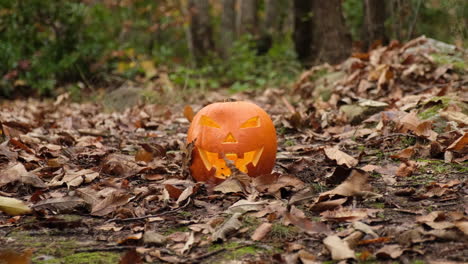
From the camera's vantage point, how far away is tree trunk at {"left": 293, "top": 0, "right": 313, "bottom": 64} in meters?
9.29

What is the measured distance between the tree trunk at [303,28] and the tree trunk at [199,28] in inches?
149

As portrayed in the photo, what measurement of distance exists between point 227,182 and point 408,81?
356 cm

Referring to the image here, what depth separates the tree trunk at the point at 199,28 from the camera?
501 inches

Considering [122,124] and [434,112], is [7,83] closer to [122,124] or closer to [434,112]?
[122,124]

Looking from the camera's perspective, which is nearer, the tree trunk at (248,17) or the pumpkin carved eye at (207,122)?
the pumpkin carved eye at (207,122)

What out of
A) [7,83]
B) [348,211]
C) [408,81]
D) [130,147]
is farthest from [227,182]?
[7,83]

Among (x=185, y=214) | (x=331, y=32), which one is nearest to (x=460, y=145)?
(x=185, y=214)

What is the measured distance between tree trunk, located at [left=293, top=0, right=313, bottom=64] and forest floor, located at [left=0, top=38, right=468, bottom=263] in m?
4.98

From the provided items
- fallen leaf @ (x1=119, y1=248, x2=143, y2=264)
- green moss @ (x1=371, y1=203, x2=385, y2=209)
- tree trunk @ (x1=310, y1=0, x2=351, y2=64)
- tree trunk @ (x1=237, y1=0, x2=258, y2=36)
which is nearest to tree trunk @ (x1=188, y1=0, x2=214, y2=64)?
tree trunk @ (x1=237, y1=0, x2=258, y2=36)

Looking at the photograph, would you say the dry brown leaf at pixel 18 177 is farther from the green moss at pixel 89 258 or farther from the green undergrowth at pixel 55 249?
the green moss at pixel 89 258

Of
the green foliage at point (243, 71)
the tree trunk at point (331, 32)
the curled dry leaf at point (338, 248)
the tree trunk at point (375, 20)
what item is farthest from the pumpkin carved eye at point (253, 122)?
the green foliage at point (243, 71)

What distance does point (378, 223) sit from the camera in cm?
211

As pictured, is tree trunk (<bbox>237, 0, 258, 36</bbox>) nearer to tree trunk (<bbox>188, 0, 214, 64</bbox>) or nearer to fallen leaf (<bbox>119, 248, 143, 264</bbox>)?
tree trunk (<bbox>188, 0, 214, 64</bbox>)

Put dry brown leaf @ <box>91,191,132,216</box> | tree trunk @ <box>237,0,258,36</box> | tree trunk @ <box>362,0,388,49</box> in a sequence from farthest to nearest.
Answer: tree trunk @ <box>237,0,258,36</box> → tree trunk @ <box>362,0,388,49</box> → dry brown leaf @ <box>91,191,132,216</box>
